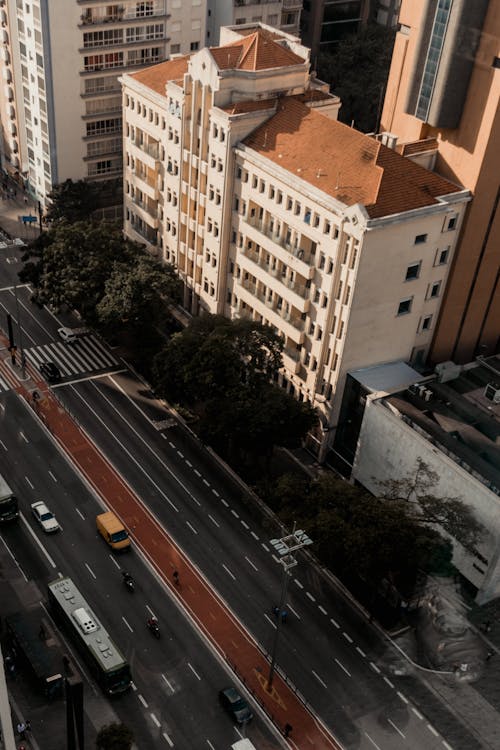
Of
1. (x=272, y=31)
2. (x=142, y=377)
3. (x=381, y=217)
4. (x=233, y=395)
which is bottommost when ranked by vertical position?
(x=142, y=377)

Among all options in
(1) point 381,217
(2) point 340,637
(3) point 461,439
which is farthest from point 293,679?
(1) point 381,217

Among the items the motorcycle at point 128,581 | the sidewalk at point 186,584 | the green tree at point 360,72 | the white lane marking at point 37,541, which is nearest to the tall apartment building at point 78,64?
the green tree at point 360,72

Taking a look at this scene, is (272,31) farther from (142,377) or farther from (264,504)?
(264,504)

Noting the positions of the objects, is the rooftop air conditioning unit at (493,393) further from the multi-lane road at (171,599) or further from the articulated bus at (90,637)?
the articulated bus at (90,637)

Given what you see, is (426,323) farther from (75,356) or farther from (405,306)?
(75,356)

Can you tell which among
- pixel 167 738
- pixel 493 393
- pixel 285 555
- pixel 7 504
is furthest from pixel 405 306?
pixel 167 738

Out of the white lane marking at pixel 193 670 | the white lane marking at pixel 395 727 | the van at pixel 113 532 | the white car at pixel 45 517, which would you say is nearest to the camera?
the white lane marking at pixel 395 727

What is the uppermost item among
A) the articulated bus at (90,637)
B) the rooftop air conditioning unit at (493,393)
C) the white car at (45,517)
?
the rooftop air conditioning unit at (493,393)
